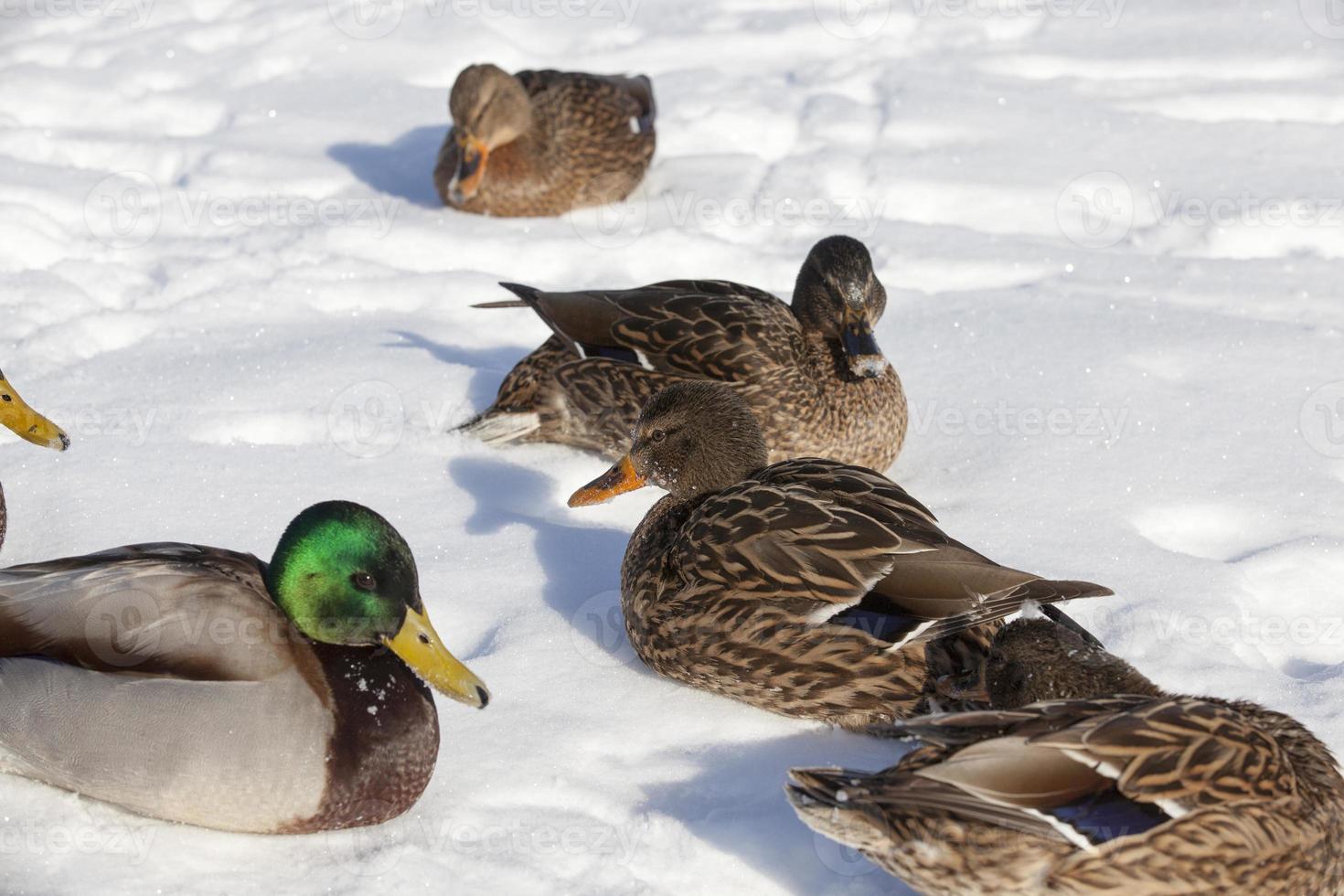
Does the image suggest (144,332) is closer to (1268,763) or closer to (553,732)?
(553,732)

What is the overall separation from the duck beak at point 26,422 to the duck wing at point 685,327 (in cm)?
173

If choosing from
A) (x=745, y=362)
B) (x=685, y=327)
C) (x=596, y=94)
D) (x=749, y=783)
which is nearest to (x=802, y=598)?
(x=749, y=783)

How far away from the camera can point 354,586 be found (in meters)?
3.24

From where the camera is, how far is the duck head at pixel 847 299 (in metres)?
5.04

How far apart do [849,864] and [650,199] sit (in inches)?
187

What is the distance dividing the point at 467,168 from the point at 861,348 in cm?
275

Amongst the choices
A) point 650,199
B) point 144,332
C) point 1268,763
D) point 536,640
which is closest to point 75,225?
point 144,332

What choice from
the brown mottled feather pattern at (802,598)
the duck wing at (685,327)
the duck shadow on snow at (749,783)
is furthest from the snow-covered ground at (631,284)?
the duck wing at (685,327)

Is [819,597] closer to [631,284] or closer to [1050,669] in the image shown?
[1050,669]

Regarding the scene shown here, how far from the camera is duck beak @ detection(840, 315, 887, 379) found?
16.4 feet

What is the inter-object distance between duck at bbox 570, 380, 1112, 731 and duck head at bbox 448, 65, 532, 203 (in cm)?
345

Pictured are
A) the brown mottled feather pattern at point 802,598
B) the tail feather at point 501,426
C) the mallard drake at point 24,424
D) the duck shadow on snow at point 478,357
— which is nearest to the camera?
the brown mottled feather pattern at point 802,598

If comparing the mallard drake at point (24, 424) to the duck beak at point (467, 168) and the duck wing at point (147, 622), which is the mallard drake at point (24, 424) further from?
the duck beak at point (467, 168)

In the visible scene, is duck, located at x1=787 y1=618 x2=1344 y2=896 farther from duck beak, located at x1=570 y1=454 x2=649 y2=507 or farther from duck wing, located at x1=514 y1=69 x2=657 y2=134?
duck wing, located at x1=514 y1=69 x2=657 y2=134
